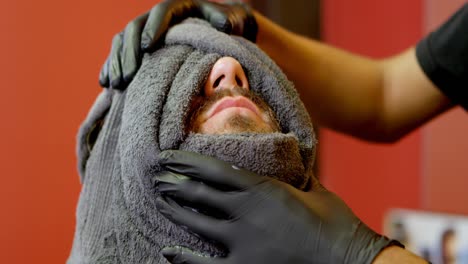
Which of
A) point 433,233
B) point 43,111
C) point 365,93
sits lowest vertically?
point 433,233

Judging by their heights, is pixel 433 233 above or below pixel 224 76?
below

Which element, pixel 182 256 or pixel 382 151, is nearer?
pixel 182 256

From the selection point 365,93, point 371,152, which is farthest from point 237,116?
point 371,152

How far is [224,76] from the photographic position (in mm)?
581

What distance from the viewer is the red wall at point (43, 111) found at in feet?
2.74

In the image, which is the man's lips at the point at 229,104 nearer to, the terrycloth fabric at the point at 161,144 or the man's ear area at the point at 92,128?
the terrycloth fabric at the point at 161,144

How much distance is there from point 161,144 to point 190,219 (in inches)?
3.3

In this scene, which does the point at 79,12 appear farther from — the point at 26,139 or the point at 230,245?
the point at 230,245

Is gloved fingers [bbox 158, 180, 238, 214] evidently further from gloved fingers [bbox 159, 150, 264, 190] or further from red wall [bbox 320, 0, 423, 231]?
red wall [bbox 320, 0, 423, 231]

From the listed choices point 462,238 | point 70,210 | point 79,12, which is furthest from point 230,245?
point 462,238

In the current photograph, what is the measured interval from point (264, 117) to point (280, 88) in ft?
0.14

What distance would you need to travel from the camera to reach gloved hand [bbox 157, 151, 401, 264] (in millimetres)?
524

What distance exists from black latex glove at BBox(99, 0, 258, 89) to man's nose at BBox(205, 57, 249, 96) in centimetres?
10

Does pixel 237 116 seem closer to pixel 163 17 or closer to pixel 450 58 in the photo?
pixel 163 17
